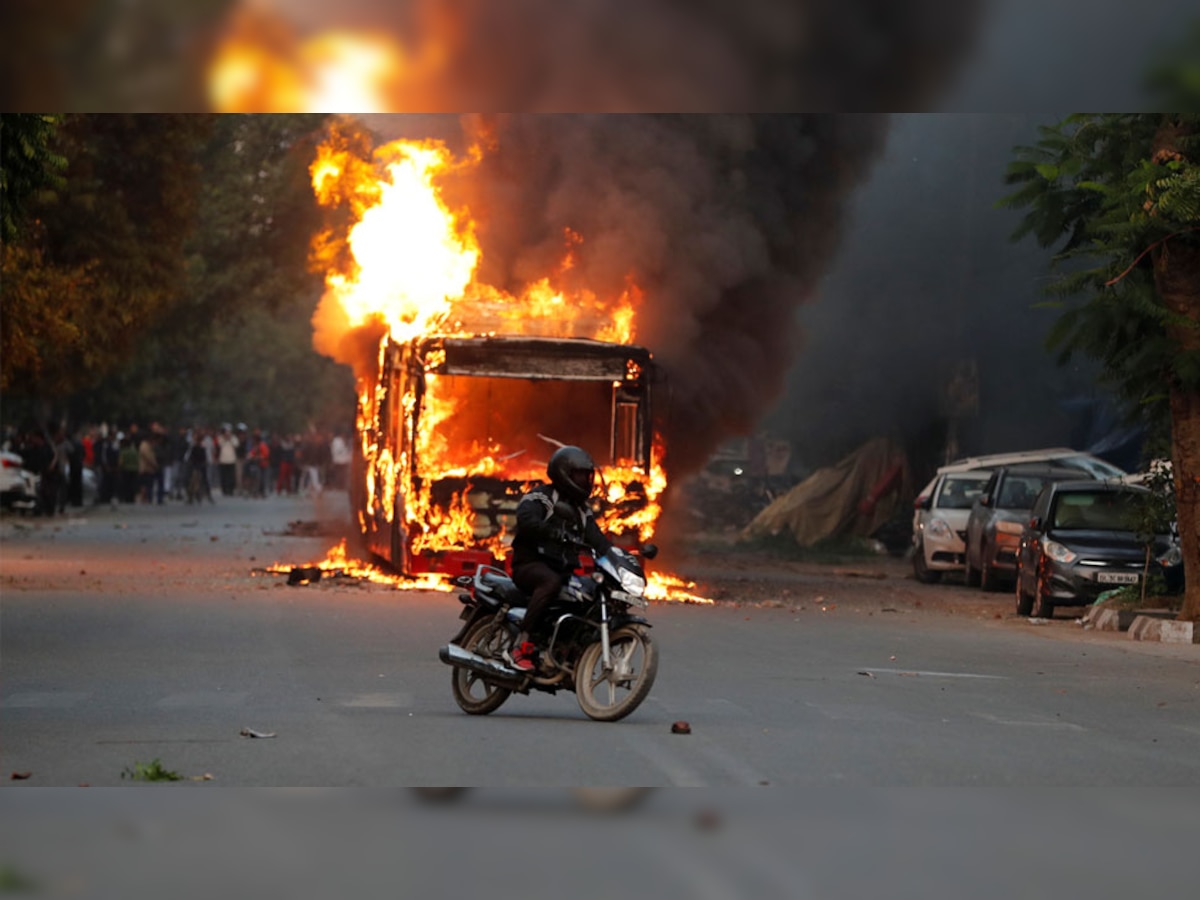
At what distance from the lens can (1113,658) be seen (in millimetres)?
17016

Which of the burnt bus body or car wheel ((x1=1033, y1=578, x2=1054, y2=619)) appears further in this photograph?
car wheel ((x1=1033, y1=578, x2=1054, y2=619))

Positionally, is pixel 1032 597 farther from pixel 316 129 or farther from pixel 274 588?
pixel 316 129

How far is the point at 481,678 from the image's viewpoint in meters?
11.8

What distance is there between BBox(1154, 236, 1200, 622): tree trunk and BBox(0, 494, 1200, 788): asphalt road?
48.5 inches

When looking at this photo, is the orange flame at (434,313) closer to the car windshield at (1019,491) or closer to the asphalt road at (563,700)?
the asphalt road at (563,700)

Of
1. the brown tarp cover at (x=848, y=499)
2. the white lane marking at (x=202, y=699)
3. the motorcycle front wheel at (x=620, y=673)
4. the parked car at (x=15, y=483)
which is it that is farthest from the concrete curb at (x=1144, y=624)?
the parked car at (x=15, y=483)

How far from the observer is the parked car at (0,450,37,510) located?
133ft

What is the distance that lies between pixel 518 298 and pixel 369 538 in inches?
149

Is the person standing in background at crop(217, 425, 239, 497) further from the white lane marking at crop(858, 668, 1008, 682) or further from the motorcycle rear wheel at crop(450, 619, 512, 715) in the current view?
the motorcycle rear wheel at crop(450, 619, 512, 715)

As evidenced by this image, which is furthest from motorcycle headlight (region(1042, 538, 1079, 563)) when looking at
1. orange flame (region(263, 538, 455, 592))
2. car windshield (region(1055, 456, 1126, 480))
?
car windshield (region(1055, 456, 1126, 480))

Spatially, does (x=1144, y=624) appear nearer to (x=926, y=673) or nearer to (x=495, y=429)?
(x=926, y=673)

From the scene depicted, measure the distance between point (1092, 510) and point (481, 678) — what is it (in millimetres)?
12709

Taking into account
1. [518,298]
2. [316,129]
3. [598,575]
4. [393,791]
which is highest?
[316,129]

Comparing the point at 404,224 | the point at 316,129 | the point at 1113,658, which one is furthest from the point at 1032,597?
the point at 316,129
